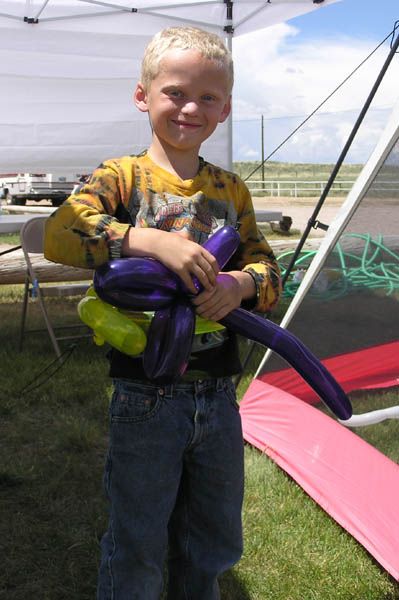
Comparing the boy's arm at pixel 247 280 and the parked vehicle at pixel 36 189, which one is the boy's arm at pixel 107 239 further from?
the parked vehicle at pixel 36 189

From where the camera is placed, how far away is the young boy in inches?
46.9

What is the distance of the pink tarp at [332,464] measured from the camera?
220 centimetres

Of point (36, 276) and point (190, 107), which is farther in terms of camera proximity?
point (36, 276)

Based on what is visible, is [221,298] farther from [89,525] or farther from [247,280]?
[89,525]

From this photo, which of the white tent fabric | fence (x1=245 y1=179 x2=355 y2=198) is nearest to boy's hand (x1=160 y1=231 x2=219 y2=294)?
the white tent fabric

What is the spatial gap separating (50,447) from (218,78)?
7.38ft

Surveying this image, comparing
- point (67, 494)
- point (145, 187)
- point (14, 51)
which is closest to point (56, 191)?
point (14, 51)

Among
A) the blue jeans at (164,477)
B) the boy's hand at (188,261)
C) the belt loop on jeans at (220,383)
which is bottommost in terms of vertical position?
the blue jeans at (164,477)

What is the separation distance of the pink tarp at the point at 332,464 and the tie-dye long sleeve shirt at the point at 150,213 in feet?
3.97

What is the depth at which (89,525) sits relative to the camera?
2383 millimetres

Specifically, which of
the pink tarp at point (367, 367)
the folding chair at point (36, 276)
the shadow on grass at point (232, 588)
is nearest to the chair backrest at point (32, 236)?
the folding chair at point (36, 276)

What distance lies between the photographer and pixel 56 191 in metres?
16.0

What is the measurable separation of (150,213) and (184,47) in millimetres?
308

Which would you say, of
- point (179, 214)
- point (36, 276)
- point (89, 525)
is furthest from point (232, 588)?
point (36, 276)
